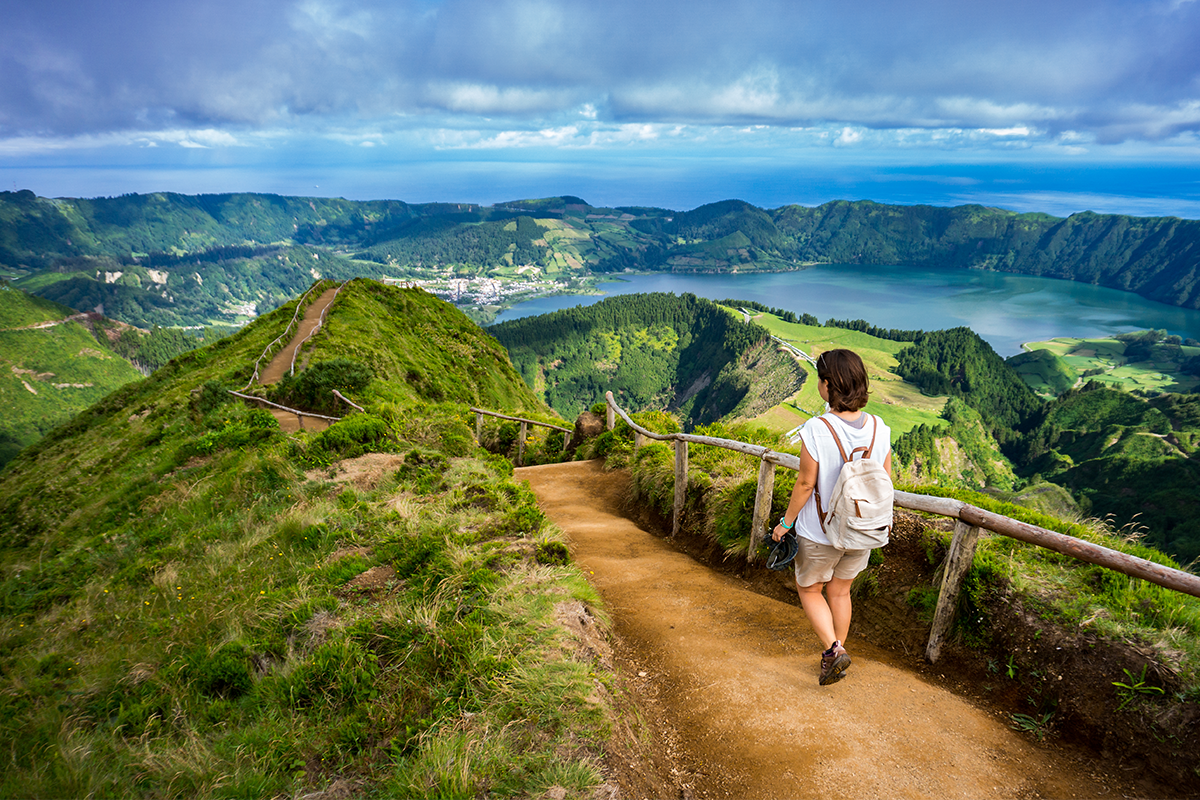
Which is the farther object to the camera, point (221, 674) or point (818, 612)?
point (818, 612)

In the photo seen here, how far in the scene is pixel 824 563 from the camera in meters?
4.59

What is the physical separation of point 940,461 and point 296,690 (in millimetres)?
130864

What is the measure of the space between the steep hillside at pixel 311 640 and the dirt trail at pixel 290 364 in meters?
5.25

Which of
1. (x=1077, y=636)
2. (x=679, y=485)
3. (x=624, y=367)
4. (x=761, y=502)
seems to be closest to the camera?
(x=1077, y=636)

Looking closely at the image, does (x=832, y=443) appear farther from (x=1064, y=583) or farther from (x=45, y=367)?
(x=45, y=367)

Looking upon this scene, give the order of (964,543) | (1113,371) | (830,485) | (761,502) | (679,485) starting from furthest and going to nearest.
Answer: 1. (1113,371)
2. (679,485)
3. (761,502)
4. (964,543)
5. (830,485)

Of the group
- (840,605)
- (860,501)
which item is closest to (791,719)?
(840,605)

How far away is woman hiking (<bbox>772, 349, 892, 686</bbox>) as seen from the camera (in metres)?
4.25

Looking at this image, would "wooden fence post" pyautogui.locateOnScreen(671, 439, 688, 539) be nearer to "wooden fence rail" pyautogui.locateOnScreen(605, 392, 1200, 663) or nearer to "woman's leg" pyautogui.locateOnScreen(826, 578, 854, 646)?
"wooden fence rail" pyautogui.locateOnScreen(605, 392, 1200, 663)

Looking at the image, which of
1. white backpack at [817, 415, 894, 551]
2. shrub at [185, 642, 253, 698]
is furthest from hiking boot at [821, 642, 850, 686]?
shrub at [185, 642, 253, 698]

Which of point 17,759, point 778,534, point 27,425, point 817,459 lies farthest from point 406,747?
point 27,425

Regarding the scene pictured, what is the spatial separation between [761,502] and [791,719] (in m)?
2.84

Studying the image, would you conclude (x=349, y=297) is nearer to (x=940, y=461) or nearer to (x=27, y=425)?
(x=27, y=425)

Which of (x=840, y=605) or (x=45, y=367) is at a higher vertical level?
(x=840, y=605)
